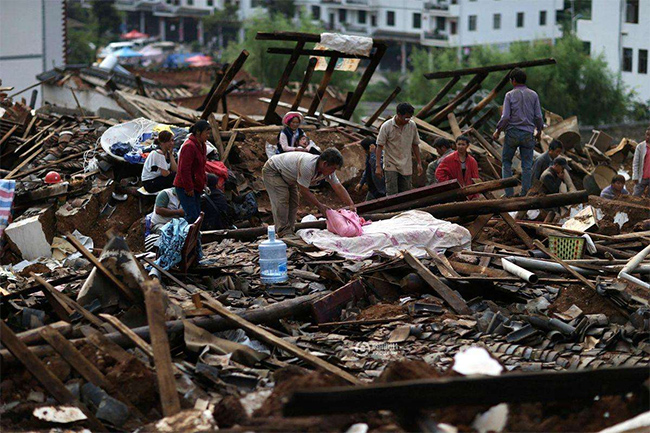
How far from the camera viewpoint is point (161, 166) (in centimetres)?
1271

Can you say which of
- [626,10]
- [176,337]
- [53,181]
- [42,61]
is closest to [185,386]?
[176,337]

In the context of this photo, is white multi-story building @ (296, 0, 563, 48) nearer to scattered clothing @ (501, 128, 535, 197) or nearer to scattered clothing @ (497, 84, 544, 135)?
scattered clothing @ (501, 128, 535, 197)

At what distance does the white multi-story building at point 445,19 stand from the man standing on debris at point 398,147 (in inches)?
2217

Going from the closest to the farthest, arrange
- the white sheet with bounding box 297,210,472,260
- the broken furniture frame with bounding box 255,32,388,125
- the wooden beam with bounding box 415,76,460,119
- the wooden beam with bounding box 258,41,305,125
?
the white sheet with bounding box 297,210,472,260 → the broken furniture frame with bounding box 255,32,388,125 → the wooden beam with bounding box 258,41,305,125 → the wooden beam with bounding box 415,76,460,119

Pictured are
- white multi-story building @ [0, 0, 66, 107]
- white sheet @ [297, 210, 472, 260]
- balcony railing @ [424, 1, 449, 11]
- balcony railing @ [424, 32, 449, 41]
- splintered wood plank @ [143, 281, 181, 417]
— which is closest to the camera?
splintered wood plank @ [143, 281, 181, 417]

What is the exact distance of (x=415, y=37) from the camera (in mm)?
87688

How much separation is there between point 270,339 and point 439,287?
2.41 metres

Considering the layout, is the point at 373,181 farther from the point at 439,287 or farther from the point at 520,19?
the point at 520,19

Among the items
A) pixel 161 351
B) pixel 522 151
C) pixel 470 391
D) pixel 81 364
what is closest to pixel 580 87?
pixel 522 151

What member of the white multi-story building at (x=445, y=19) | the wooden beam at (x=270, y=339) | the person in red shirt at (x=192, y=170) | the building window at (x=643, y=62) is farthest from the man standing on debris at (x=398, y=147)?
the white multi-story building at (x=445, y=19)

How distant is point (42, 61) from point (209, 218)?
121ft

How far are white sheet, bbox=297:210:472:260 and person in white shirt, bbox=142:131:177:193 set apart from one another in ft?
8.00

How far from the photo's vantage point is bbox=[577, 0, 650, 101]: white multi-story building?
49500 mm

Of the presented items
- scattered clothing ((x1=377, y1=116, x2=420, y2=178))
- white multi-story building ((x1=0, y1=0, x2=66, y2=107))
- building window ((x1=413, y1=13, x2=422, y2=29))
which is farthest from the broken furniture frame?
building window ((x1=413, y1=13, x2=422, y2=29))
